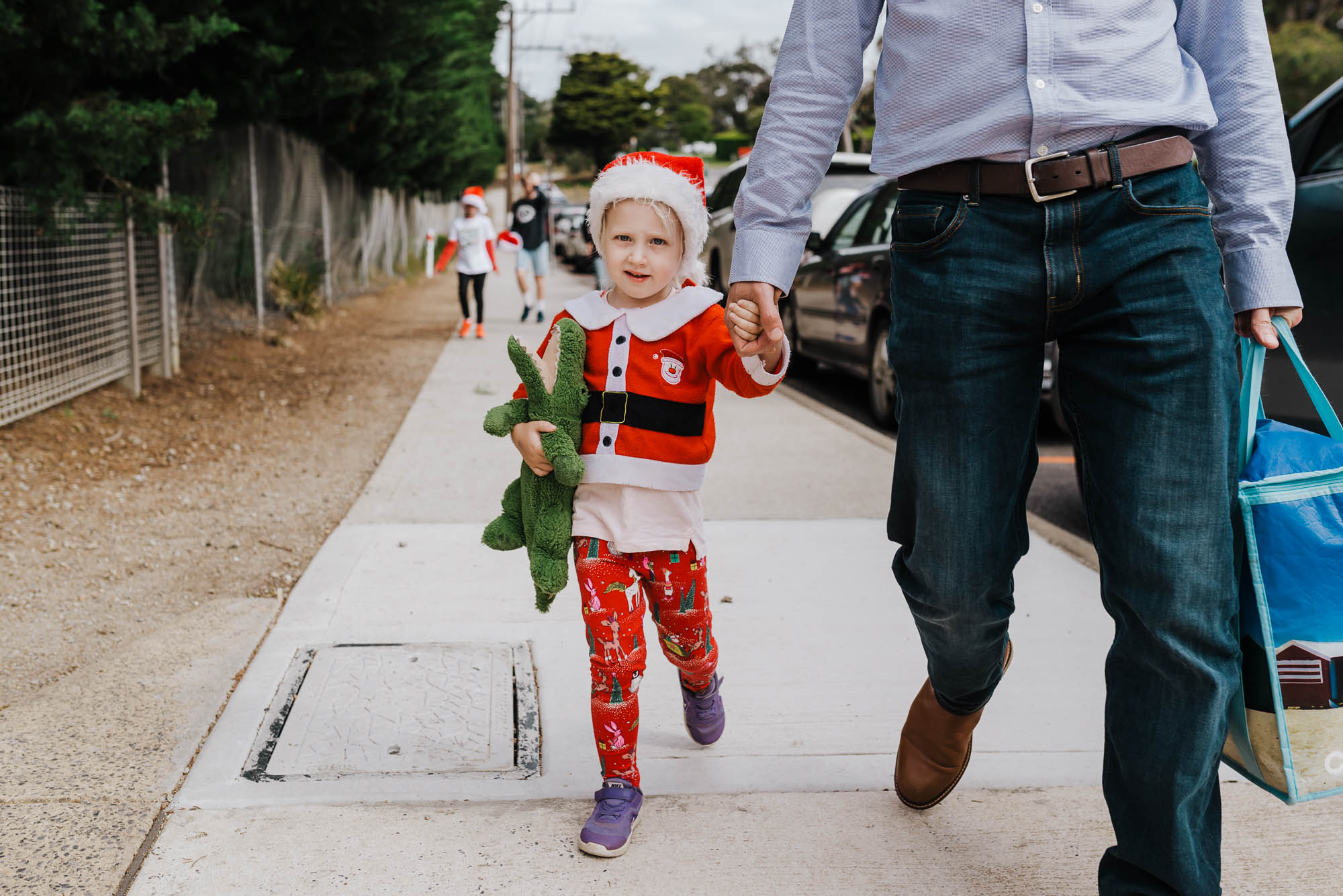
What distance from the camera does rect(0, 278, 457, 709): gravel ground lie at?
407 cm

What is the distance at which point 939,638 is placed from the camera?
238 cm

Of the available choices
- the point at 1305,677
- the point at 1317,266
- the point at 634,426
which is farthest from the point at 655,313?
the point at 1317,266

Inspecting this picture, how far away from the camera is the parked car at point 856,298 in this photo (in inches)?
308

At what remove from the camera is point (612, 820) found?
8.41ft

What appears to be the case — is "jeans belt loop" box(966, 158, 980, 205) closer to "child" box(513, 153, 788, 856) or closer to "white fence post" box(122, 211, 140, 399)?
"child" box(513, 153, 788, 856)

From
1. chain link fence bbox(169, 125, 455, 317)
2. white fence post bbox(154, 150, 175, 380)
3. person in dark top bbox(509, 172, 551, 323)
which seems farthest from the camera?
person in dark top bbox(509, 172, 551, 323)

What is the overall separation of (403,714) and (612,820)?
33.5 inches

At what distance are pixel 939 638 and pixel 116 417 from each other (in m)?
6.22

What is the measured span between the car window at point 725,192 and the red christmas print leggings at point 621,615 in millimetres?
10644

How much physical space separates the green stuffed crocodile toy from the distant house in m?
1.36

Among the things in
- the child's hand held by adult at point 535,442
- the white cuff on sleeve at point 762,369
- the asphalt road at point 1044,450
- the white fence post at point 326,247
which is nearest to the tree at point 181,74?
the white fence post at point 326,247

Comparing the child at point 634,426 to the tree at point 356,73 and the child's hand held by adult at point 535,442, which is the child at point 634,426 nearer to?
the child's hand held by adult at point 535,442

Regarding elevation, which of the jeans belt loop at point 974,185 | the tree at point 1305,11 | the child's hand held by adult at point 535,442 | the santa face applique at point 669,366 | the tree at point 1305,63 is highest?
the tree at point 1305,11

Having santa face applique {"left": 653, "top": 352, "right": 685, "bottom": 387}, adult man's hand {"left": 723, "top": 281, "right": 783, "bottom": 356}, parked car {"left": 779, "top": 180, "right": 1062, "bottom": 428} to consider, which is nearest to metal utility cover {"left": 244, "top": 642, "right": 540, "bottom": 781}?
santa face applique {"left": 653, "top": 352, "right": 685, "bottom": 387}
